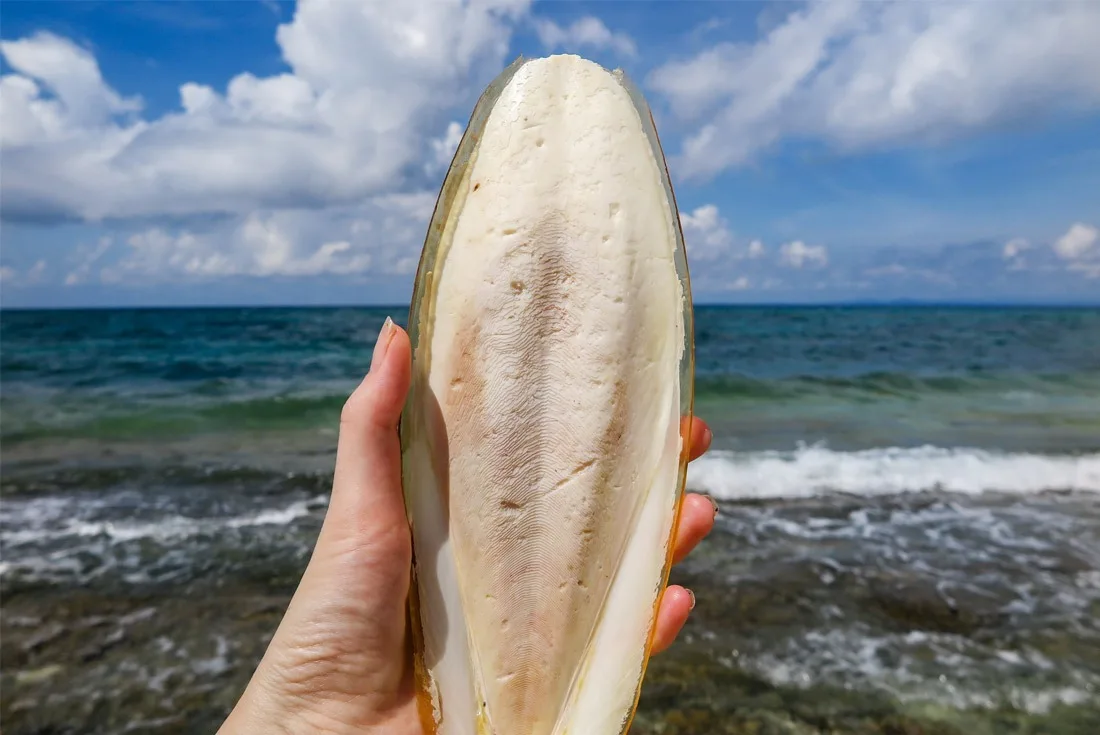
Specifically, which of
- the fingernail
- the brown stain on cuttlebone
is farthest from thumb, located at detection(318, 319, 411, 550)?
the brown stain on cuttlebone

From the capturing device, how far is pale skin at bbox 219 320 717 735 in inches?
67.7

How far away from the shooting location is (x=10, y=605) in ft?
16.3

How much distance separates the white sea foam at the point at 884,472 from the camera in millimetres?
7770

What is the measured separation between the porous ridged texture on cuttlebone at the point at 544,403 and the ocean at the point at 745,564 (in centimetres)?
244

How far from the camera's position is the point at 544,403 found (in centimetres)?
161

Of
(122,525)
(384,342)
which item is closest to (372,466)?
(384,342)

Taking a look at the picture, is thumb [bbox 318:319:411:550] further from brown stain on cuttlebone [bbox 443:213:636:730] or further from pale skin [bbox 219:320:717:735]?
brown stain on cuttlebone [bbox 443:213:636:730]

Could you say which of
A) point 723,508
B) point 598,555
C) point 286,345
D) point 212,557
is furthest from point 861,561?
A: point 286,345

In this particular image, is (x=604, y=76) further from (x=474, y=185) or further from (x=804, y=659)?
(x=804, y=659)

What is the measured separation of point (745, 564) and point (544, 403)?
448cm

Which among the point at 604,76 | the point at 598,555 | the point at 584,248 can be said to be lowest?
the point at 598,555

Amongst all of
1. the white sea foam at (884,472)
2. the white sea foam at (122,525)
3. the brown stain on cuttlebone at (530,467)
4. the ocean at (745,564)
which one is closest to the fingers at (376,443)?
the brown stain on cuttlebone at (530,467)

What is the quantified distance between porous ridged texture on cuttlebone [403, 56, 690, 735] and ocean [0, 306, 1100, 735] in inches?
96.2

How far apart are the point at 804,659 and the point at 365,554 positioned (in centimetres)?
342
